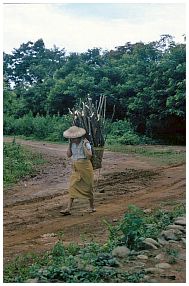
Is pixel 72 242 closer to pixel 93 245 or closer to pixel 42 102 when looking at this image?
pixel 93 245

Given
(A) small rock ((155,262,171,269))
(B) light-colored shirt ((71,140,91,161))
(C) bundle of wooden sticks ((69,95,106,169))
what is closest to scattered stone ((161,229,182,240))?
(A) small rock ((155,262,171,269))

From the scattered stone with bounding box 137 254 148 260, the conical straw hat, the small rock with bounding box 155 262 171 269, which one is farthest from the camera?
the conical straw hat

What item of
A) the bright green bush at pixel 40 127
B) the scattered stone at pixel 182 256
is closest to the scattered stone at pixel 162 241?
the scattered stone at pixel 182 256

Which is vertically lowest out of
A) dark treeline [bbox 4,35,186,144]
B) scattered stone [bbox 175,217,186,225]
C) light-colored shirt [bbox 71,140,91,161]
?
scattered stone [bbox 175,217,186,225]

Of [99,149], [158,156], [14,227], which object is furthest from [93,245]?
[158,156]

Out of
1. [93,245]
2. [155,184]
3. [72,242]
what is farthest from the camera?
[155,184]

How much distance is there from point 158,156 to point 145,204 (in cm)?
617

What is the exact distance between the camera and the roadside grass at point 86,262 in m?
3.72

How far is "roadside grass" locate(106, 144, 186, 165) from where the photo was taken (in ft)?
39.9

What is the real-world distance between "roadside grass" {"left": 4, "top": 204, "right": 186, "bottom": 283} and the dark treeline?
8.44 meters

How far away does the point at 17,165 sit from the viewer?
9969 mm

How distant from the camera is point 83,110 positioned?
7895 millimetres

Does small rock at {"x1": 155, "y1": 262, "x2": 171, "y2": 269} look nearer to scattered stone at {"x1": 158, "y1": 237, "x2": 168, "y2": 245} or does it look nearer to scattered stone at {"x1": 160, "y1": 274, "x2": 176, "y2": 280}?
scattered stone at {"x1": 160, "y1": 274, "x2": 176, "y2": 280}

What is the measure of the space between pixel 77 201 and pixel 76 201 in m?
0.01
